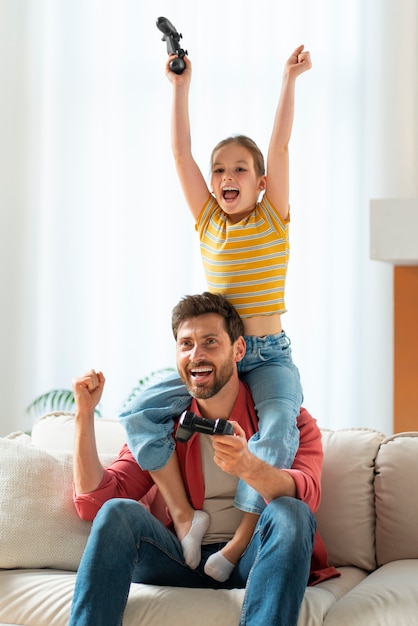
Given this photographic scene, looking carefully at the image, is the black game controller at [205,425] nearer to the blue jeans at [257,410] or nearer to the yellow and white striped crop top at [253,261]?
the blue jeans at [257,410]

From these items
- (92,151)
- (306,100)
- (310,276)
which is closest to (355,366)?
(310,276)

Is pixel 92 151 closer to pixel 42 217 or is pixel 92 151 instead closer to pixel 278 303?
pixel 42 217

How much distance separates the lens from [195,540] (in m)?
2.16

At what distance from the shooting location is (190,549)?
214 cm

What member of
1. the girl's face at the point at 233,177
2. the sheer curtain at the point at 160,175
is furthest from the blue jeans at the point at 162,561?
the sheer curtain at the point at 160,175

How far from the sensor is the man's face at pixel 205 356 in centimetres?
222

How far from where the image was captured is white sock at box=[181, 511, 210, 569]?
2.14 m

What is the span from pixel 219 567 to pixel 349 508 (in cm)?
44

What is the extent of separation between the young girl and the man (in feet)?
0.18

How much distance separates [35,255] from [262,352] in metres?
2.23

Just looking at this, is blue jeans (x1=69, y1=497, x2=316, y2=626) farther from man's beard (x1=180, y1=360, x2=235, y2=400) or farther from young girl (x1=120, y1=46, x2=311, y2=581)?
man's beard (x1=180, y1=360, x2=235, y2=400)

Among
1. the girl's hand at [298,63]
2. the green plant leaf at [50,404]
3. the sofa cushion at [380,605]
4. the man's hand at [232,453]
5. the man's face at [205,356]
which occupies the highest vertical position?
the girl's hand at [298,63]

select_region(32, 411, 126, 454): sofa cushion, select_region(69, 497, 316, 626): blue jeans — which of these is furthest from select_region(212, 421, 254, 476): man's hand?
select_region(32, 411, 126, 454): sofa cushion

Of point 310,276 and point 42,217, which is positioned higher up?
point 42,217
